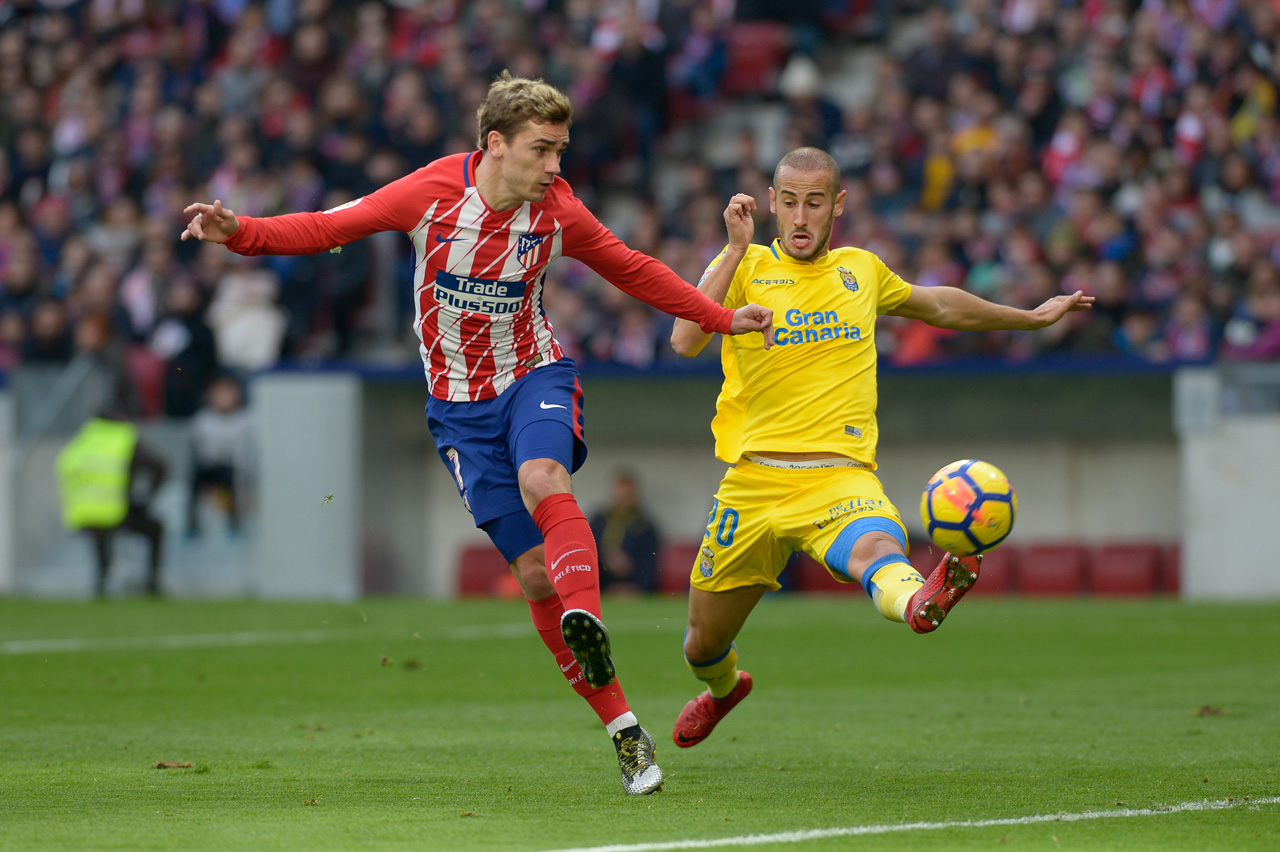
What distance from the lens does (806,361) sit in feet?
22.5

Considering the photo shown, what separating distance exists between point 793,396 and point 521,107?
4.98 feet

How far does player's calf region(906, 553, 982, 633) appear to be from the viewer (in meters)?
5.54

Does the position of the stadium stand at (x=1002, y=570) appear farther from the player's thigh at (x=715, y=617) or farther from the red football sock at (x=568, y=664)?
the red football sock at (x=568, y=664)


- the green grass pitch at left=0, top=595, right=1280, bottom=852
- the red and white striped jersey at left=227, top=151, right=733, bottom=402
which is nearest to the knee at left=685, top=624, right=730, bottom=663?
the green grass pitch at left=0, top=595, right=1280, bottom=852

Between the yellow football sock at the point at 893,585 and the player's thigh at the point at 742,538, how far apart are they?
2.26ft

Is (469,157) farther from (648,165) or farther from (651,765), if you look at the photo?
(648,165)

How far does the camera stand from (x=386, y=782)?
6.27 m

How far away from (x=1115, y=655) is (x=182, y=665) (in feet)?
19.8

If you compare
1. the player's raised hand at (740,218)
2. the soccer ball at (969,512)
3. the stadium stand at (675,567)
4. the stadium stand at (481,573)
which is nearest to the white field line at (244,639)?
the stadium stand at (675,567)

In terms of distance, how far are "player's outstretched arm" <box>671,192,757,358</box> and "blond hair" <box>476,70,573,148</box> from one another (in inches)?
27.7

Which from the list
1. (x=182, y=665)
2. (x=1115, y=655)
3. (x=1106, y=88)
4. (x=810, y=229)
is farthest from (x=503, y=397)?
(x=1106, y=88)

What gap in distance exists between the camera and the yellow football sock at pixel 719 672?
23.1ft


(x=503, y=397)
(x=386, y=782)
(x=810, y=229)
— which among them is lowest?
(x=386, y=782)

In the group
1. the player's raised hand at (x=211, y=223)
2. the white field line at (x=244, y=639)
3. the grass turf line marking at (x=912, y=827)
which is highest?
the player's raised hand at (x=211, y=223)
